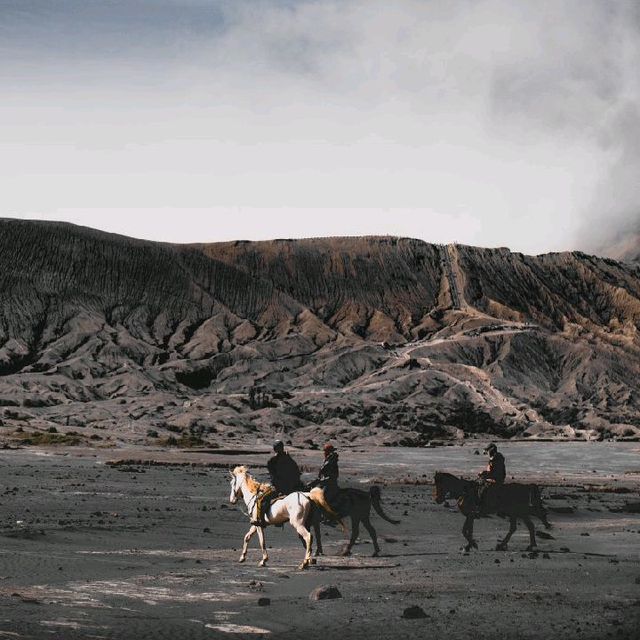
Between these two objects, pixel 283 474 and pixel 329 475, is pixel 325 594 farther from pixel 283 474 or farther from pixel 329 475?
pixel 329 475

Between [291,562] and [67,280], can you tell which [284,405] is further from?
[291,562]

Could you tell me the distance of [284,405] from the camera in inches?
4889

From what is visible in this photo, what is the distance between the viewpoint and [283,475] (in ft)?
78.5

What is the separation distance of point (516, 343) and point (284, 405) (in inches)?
2049

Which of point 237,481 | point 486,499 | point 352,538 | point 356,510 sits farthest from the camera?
point 486,499

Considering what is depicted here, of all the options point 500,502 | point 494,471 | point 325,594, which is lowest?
point 325,594

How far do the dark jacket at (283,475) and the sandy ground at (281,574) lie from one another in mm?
1637

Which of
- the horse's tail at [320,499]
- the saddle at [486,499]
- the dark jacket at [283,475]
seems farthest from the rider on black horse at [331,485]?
the saddle at [486,499]

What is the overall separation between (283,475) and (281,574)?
3481 millimetres

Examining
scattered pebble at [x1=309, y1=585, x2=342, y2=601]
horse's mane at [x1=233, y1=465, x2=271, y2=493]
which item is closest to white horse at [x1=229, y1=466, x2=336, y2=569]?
horse's mane at [x1=233, y1=465, x2=271, y2=493]

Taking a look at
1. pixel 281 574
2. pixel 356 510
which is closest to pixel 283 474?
pixel 356 510

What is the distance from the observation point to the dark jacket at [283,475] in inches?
939

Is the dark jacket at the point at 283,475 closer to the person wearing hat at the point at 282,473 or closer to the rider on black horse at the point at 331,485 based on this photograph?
the person wearing hat at the point at 282,473

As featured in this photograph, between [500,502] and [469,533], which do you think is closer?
[469,533]
